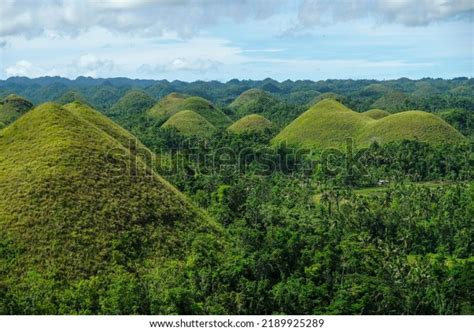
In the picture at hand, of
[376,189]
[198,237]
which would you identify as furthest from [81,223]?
[376,189]

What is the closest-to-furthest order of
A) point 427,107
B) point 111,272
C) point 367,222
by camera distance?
point 111,272 → point 367,222 → point 427,107

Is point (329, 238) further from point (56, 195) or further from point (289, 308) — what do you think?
point (56, 195)

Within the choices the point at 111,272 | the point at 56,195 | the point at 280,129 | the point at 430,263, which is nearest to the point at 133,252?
the point at 111,272

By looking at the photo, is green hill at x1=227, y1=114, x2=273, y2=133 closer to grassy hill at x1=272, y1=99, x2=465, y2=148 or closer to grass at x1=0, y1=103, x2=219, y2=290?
grassy hill at x1=272, y1=99, x2=465, y2=148

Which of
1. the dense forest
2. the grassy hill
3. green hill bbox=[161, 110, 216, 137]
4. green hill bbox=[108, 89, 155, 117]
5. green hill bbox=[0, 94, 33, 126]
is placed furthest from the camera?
green hill bbox=[108, 89, 155, 117]

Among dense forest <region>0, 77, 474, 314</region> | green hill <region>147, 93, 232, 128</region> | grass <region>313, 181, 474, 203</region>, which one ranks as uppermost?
green hill <region>147, 93, 232, 128</region>

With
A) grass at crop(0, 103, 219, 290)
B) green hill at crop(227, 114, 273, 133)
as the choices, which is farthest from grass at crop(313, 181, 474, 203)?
green hill at crop(227, 114, 273, 133)

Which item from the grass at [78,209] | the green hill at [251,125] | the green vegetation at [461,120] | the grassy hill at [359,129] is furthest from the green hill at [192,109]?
the grass at [78,209]
